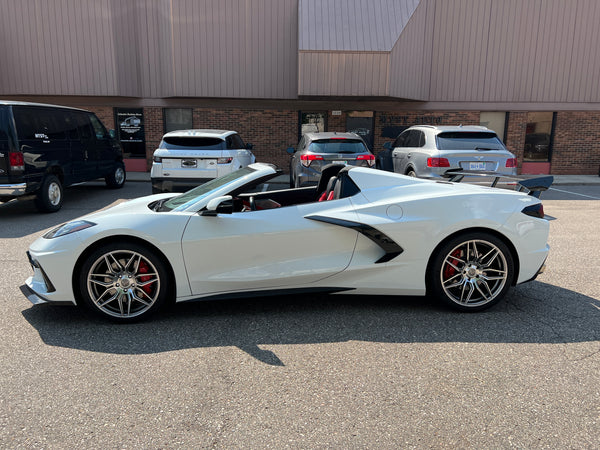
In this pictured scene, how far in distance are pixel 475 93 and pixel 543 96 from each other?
2.53m

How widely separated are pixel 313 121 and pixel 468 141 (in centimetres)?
895

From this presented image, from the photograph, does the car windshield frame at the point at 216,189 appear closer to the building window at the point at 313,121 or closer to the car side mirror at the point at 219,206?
the car side mirror at the point at 219,206

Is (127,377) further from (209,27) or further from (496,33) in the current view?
(496,33)

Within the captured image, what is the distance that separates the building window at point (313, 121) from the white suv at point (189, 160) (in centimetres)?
808

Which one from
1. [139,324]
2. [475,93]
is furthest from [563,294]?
[475,93]

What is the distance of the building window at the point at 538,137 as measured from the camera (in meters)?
17.2

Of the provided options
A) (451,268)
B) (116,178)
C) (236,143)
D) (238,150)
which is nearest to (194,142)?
(238,150)

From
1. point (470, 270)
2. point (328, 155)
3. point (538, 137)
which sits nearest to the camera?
point (470, 270)

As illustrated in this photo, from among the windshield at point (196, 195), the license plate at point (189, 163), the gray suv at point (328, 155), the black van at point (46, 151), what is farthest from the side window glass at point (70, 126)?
the windshield at point (196, 195)

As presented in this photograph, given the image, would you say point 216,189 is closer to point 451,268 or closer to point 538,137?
point 451,268

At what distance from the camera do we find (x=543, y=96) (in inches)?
656

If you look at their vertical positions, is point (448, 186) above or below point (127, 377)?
above

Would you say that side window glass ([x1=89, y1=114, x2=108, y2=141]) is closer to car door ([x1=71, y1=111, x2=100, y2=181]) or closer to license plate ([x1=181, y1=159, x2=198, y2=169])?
car door ([x1=71, y1=111, x2=100, y2=181])

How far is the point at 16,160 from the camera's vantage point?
8.10 metres
